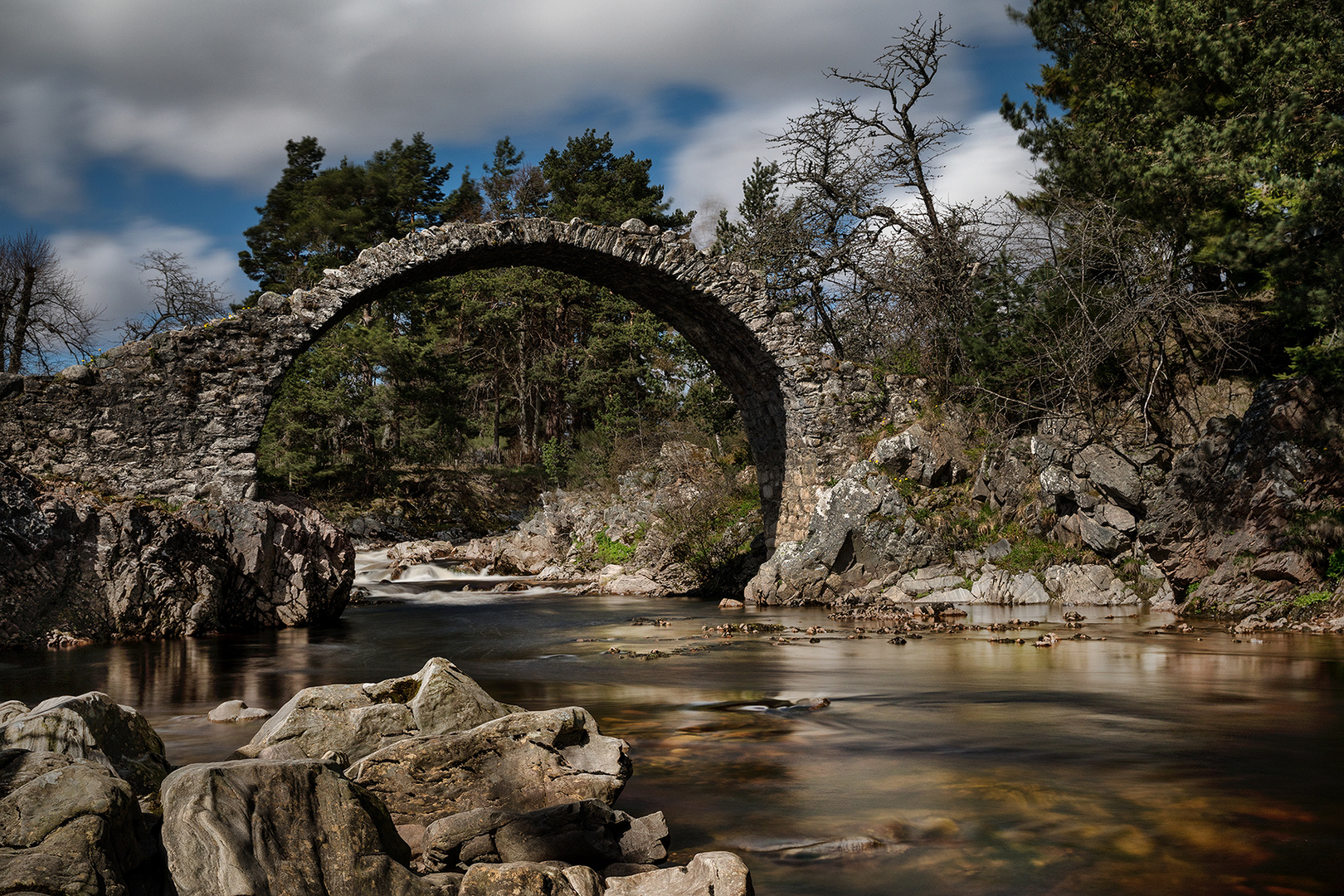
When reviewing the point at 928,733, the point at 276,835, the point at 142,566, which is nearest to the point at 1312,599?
the point at 928,733

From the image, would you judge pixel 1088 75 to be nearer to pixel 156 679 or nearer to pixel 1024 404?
pixel 1024 404

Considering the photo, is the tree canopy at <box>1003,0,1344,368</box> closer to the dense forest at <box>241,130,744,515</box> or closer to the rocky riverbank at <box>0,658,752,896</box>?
the rocky riverbank at <box>0,658,752,896</box>

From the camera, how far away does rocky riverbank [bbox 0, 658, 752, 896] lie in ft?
8.37

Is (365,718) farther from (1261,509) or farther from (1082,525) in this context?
(1082,525)

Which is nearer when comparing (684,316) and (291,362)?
(291,362)

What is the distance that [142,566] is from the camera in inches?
373

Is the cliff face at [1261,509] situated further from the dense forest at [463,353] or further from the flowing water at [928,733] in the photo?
the dense forest at [463,353]

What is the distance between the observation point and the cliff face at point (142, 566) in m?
8.84

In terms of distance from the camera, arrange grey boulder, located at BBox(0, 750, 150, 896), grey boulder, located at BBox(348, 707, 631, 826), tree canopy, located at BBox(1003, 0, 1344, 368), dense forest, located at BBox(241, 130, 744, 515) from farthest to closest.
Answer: dense forest, located at BBox(241, 130, 744, 515)
tree canopy, located at BBox(1003, 0, 1344, 368)
grey boulder, located at BBox(348, 707, 631, 826)
grey boulder, located at BBox(0, 750, 150, 896)

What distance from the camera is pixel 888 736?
16.7 ft

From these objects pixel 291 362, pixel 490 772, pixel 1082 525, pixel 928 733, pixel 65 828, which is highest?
pixel 291 362

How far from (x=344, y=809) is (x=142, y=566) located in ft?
26.4

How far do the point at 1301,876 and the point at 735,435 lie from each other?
15709 mm

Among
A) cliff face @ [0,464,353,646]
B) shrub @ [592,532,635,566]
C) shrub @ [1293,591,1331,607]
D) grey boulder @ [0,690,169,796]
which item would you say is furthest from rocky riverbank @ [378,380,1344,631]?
grey boulder @ [0,690,169,796]
